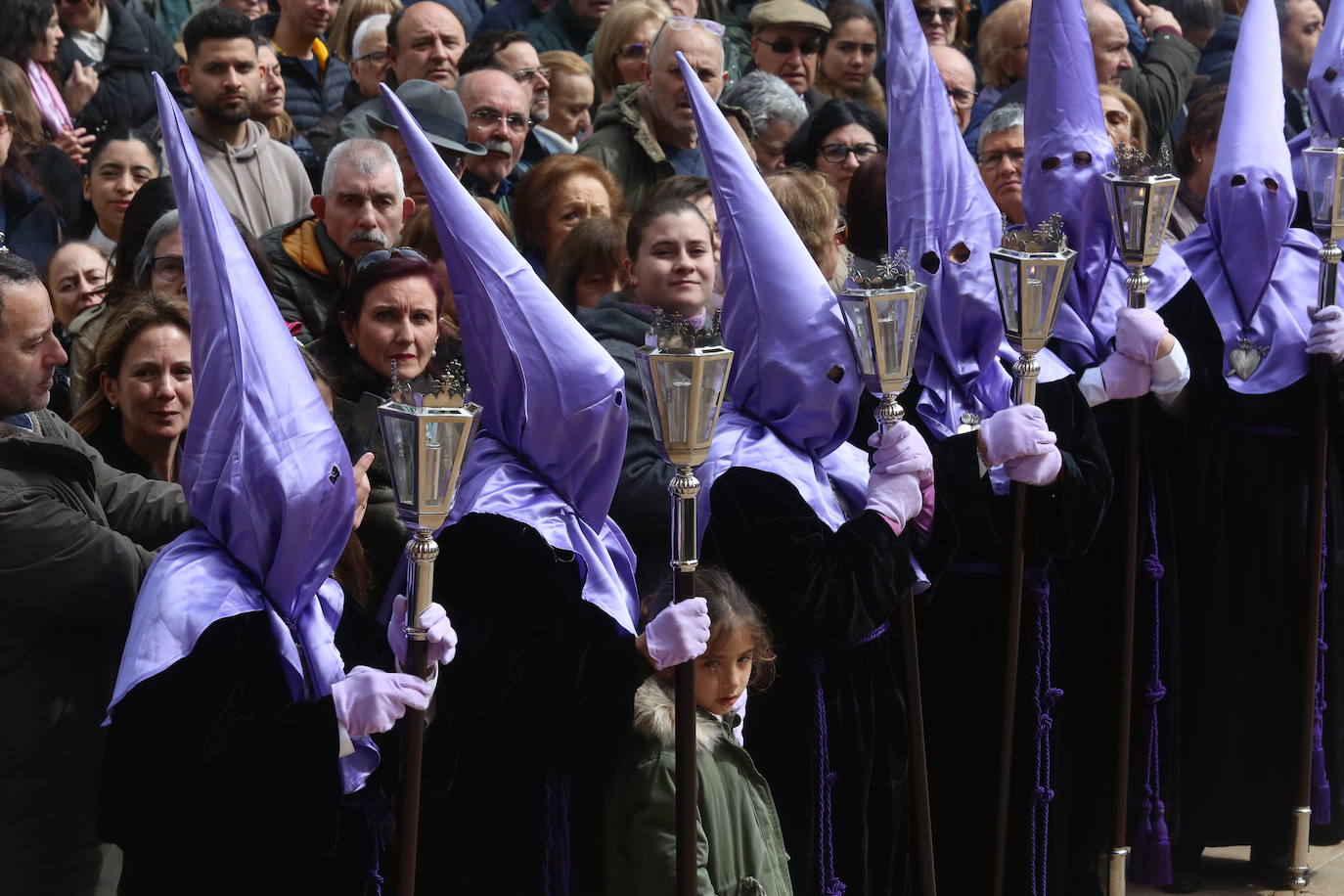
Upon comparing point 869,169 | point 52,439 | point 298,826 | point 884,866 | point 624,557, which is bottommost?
point 884,866

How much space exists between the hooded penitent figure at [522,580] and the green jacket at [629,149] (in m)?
3.15

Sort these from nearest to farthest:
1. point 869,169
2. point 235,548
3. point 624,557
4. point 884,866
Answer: point 235,548 < point 624,557 < point 884,866 < point 869,169

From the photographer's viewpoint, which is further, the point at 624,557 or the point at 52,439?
the point at 624,557

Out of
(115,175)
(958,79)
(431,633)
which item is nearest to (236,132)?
(115,175)

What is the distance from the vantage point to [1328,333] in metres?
5.94

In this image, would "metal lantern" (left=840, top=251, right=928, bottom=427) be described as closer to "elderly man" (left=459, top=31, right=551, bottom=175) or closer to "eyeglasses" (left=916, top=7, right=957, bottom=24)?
"elderly man" (left=459, top=31, right=551, bottom=175)

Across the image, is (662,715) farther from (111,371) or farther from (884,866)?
(111,371)

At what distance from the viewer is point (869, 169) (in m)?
5.73

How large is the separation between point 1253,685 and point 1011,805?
1.30 meters

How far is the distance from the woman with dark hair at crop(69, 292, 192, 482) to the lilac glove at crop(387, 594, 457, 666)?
113 cm

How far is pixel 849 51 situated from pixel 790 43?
0.47 metres

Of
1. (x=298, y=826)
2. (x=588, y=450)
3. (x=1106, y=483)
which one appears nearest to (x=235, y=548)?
(x=298, y=826)

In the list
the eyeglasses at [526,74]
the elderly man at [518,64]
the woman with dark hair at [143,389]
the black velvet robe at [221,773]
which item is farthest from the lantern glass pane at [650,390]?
the eyeglasses at [526,74]

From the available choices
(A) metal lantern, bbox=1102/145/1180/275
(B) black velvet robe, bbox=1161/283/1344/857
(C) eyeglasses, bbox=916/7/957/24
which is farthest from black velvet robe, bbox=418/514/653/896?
(C) eyeglasses, bbox=916/7/957/24
